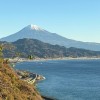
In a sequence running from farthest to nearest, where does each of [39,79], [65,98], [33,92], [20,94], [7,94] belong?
[39,79], [65,98], [33,92], [20,94], [7,94]

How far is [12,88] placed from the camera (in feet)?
82.8

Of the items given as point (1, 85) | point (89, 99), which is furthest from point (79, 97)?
point (1, 85)

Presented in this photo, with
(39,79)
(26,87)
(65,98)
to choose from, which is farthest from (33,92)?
(39,79)

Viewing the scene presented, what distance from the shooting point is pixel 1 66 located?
2842cm

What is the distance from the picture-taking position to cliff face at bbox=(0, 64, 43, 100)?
23.5 meters

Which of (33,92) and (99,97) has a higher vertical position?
(33,92)

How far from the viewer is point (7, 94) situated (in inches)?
923

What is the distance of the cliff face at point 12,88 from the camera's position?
23.5m

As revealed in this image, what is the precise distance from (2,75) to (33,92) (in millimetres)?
3291

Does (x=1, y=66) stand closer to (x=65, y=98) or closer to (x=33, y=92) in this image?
(x=33, y=92)

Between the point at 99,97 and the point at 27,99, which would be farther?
the point at 99,97

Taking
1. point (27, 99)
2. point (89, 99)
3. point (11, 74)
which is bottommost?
point (89, 99)

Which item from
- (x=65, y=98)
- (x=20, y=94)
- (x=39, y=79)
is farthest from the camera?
(x=39, y=79)

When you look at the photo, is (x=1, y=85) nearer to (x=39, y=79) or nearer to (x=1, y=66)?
(x=1, y=66)
